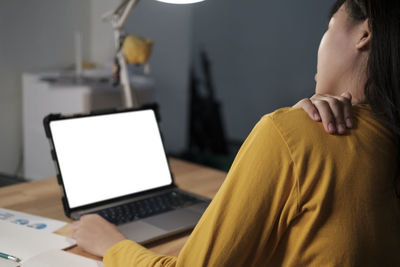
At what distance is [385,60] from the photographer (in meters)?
0.67

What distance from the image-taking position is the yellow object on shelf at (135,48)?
61.5 inches

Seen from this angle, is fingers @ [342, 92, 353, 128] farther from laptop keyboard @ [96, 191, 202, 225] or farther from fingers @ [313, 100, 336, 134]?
laptop keyboard @ [96, 191, 202, 225]

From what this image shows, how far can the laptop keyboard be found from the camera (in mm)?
1061

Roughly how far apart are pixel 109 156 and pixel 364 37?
69cm

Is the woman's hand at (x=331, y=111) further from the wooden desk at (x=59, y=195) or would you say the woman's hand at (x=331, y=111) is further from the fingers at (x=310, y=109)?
the wooden desk at (x=59, y=195)

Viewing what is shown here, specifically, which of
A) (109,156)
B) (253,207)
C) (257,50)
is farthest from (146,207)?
(257,50)

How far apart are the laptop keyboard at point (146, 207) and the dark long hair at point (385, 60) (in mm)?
583

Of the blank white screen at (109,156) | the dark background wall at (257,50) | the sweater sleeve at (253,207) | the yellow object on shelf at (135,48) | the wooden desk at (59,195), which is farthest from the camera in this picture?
the dark background wall at (257,50)

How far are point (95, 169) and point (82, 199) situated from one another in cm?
8

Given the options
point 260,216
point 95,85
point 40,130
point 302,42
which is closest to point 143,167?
point 260,216

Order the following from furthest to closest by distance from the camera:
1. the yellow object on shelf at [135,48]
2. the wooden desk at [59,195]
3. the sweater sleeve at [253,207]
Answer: the yellow object on shelf at [135,48] → the wooden desk at [59,195] → the sweater sleeve at [253,207]

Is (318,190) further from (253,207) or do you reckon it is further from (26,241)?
(26,241)

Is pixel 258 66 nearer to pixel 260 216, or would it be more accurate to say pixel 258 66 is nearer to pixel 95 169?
pixel 95 169

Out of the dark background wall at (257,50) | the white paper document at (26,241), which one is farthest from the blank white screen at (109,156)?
the dark background wall at (257,50)
